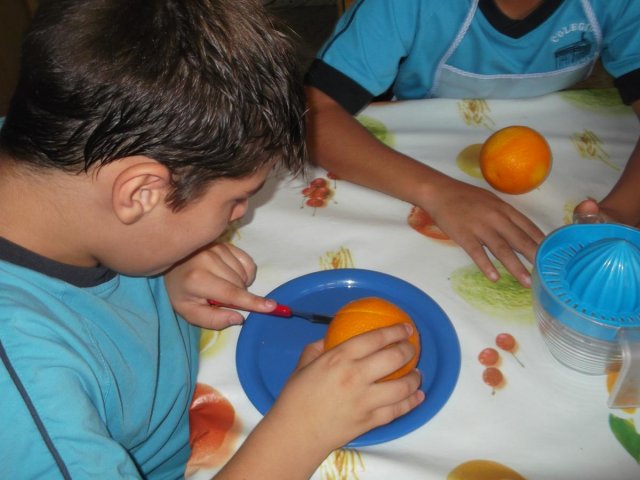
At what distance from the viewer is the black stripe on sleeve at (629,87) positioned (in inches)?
40.1

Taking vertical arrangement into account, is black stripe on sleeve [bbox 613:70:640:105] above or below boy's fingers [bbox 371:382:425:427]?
above

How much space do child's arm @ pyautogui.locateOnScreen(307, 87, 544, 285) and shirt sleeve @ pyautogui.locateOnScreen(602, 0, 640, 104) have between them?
0.41m

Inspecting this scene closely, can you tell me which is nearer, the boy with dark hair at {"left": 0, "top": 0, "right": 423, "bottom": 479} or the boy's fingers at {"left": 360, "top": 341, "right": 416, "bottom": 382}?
the boy with dark hair at {"left": 0, "top": 0, "right": 423, "bottom": 479}

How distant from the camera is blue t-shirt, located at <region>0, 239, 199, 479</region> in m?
0.51

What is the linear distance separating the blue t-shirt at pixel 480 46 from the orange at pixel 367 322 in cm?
48

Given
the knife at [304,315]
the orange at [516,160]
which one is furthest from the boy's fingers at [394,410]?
the orange at [516,160]

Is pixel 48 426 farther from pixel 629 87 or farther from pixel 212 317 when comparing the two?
pixel 629 87

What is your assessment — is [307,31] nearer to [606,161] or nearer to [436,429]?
[606,161]

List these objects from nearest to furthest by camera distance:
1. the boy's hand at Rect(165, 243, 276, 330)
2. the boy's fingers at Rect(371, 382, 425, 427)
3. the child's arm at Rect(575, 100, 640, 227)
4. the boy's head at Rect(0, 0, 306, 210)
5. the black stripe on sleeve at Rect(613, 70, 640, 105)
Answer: the boy's head at Rect(0, 0, 306, 210) → the boy's fingers at Rect(371, 382, 425, 427) → the boy's hand at Rect(165, 243, 276, 330) → the child's arm at Rect(575, 100, 640, 227) → the black stripe on sleeve at Rect(613, 70, 640, 105)

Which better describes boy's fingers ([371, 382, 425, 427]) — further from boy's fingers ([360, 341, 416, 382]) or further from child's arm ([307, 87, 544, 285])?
child's arm ([307, 87, 544, 285])

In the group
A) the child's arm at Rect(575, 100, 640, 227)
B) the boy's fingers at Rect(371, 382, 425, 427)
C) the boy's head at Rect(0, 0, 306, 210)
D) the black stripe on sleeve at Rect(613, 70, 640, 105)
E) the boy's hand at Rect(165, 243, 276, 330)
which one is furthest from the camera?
the black stripe on sleeve at Rect(613, 70, 640, 105)

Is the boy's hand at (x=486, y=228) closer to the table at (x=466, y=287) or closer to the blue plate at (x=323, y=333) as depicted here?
the table at (x=466, y=287)

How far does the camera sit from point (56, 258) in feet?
2.09

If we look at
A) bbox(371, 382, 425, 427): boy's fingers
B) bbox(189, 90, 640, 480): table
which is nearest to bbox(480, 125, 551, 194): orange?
bbox(189, 90, 640, 480): table
